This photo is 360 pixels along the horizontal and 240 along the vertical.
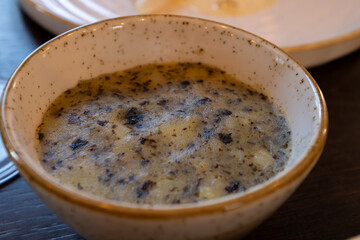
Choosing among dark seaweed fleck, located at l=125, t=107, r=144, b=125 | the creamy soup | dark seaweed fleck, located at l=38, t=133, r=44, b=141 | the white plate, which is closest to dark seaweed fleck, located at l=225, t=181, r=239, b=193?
the creamy soup

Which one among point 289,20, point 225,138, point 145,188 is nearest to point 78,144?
point 145,188

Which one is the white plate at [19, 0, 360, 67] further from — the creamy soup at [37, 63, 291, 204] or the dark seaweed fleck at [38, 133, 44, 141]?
the dark seaweed fleck at [38, 133, 44, 141]

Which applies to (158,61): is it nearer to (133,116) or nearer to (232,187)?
(133,116)

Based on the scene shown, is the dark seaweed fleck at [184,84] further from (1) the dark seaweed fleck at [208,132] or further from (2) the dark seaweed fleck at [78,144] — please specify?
(2) the dark seaweed fleck at [78,144]

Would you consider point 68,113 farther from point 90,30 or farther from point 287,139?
point 287,139

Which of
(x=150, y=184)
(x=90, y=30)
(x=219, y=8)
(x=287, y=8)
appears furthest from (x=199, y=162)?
(x=287, y=8)
